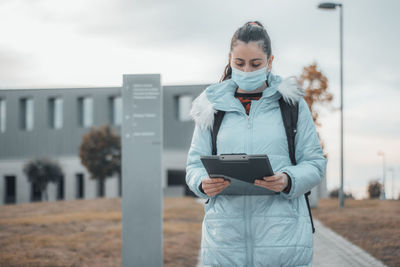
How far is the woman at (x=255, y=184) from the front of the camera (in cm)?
231

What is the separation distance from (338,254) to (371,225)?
124 inches

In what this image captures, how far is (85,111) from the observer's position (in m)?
42.8

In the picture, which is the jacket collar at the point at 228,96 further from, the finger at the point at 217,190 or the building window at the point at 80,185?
the building window at the point at 80,185

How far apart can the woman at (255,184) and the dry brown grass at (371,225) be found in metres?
5.91

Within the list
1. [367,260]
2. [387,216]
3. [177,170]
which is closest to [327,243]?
[367,260]

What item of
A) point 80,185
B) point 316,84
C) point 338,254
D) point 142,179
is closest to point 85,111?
point 80,185

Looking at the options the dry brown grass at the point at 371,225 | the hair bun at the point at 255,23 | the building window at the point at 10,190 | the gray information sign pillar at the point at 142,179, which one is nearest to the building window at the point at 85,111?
the building window at the point at 10,190

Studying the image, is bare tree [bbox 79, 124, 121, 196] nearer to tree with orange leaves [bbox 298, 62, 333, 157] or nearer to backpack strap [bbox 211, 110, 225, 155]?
tree with orange leaves [bbox 298, 62, 333, 157]

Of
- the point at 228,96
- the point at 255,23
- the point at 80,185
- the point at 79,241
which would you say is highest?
the point at 255,23

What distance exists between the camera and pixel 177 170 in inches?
1602

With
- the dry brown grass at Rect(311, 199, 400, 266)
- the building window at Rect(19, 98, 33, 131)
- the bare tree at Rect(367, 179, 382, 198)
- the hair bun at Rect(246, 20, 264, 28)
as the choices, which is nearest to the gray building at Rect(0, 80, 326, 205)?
the building window at Rect(19, 98, 33, 131)

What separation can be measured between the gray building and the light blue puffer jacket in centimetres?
3764

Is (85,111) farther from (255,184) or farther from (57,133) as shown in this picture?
(255,184)

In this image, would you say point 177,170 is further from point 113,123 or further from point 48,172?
point 48,172
